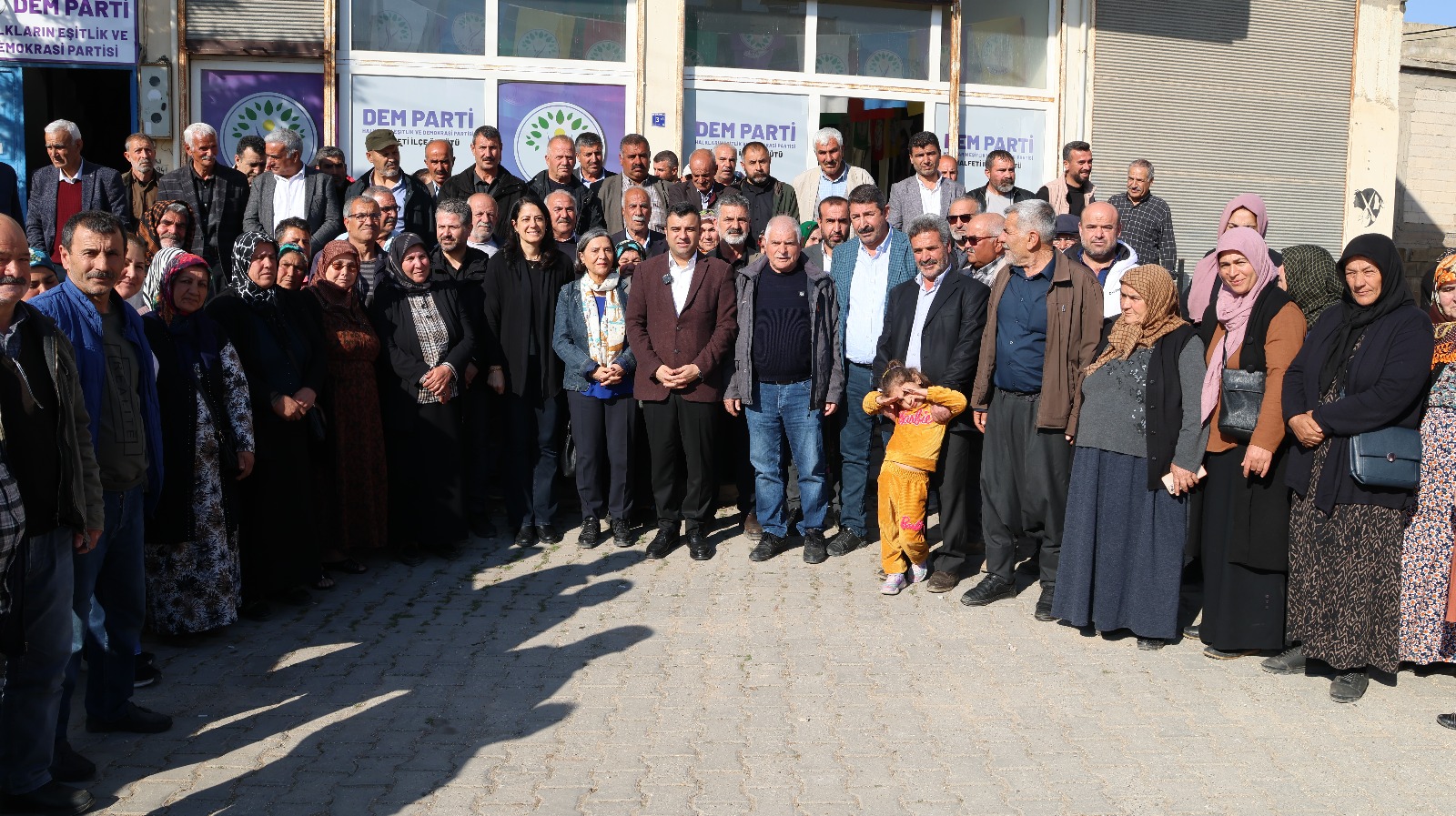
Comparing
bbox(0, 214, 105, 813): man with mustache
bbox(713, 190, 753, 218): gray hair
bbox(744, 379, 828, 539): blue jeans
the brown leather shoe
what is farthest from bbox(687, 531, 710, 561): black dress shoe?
bbox(0, 214, 105, 813): man with mustache

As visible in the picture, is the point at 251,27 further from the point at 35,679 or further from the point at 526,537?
the point at 35,679

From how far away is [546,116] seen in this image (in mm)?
12094

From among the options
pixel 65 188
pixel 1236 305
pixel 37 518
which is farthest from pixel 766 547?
pixel 65 188

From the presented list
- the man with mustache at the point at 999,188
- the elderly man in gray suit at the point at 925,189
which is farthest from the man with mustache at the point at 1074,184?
the elderly man in gray suit at the point at 925,189

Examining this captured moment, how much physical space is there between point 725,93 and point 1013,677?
7829 mm

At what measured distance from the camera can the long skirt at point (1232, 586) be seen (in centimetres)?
618

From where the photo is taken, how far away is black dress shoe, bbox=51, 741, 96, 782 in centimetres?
457

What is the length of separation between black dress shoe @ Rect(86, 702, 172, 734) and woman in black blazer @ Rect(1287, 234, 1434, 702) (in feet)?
16.2

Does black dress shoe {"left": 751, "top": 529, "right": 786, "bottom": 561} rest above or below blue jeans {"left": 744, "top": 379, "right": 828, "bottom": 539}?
below

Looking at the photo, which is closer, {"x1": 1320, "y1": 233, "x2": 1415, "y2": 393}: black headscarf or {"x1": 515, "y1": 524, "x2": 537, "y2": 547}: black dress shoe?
{"x1": 1320, "y1": 233, "x2": 1415, "y2": 393}: black headscarf

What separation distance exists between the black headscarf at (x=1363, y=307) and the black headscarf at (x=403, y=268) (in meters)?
5.01

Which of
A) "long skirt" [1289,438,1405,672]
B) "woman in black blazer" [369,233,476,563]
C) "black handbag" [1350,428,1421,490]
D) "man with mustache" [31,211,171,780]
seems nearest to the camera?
"man with mustache" [31,211,171,780]

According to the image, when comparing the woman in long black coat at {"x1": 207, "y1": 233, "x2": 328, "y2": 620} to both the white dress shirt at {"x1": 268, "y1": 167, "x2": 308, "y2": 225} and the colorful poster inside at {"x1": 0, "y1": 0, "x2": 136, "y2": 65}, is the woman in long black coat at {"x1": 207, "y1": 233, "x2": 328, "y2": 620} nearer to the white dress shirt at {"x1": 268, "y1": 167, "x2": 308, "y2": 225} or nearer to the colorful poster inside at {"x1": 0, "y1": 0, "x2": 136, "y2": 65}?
the white dress shirt at {"x1": 268, "y1": 167, "x2": 308, "y2": 225}

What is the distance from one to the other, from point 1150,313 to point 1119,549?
3.83 ft
